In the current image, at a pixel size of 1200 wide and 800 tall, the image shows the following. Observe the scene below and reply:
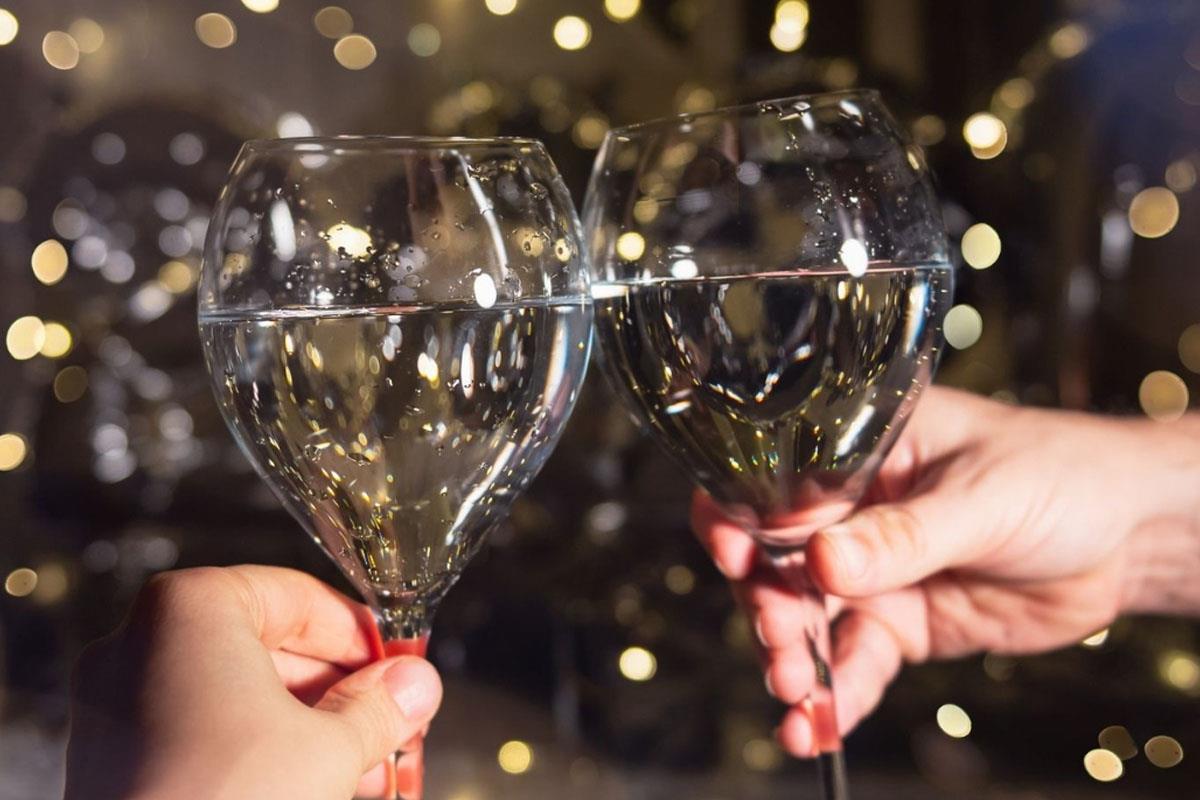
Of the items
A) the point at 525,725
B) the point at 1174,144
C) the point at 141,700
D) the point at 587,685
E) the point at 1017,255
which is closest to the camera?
the point at 141,700

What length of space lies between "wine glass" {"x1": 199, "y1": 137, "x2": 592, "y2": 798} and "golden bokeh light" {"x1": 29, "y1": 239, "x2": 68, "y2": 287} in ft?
4.93

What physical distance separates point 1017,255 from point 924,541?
111 centimetres

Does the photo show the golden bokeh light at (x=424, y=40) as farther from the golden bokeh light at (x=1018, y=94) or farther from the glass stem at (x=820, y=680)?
the glass stem at (x=820, y=680)

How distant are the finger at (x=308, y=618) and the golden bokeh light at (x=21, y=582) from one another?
1.31 meters

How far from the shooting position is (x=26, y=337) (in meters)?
1.90

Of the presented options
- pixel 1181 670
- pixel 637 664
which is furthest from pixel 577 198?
pixel 1181 670

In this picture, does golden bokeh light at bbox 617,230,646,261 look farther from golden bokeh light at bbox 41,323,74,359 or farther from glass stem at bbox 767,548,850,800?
golden bokeh light at bbox 41,323,74,359

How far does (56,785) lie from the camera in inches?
40.9

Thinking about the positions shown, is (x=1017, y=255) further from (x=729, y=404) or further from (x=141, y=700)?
(x=141, y=700)

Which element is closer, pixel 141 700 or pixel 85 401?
pixel 141 700

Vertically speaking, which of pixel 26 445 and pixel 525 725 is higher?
pixel 26 445

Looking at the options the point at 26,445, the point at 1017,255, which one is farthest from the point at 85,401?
the point at 1017,255

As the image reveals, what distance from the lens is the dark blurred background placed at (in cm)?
145

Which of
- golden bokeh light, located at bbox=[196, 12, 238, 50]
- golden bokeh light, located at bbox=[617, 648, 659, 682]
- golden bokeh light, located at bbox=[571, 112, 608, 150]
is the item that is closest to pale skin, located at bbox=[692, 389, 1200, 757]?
golden bokeh light, located at bbox=[617, 648, 659, 682]
